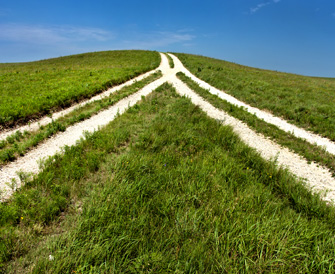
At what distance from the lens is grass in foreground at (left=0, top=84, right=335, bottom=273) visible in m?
2.63

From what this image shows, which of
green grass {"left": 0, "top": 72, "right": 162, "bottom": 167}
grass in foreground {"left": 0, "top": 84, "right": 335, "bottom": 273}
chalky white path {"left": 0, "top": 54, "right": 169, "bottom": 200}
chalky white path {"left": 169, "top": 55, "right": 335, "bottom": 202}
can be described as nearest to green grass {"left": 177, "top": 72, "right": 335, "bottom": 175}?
chalky white path {"left": 169, "top": 55, "right": 335, "bottom": 202}

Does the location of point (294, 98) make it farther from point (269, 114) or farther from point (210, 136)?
point (210, 136)

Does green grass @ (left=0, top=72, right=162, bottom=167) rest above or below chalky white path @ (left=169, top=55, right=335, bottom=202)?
above

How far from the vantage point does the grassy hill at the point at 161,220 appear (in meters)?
2.62

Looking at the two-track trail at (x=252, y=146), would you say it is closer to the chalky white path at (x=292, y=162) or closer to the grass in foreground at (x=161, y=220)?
the chalky white path at (x=292, y=162)

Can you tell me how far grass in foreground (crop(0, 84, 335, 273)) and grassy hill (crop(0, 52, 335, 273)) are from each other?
2 cm

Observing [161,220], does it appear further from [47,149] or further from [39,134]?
[39,134]

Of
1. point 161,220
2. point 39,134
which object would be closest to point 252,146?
point 161,220

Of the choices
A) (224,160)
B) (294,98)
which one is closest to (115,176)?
(224,160)

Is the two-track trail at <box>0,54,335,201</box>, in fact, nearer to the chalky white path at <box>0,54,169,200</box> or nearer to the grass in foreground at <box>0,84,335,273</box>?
the chalky white path at <box>0,54,169,200</box>

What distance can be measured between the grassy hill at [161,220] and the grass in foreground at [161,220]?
2 centimetres

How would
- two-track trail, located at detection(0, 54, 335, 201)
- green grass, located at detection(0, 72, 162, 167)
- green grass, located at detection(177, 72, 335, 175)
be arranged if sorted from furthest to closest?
green grass, located at detection(177, 72, 335, 175) → green grass, located at detection(0, 72, 162, 167) → two-track trail, located at detection(0, 54, 335, 201)

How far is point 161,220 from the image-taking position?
11.1 feet

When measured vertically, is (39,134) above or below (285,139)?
above
